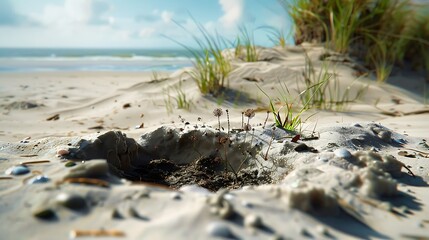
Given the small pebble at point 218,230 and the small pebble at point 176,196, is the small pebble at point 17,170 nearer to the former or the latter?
the small pebble at point 176,196

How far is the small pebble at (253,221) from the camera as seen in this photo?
47.0 inches

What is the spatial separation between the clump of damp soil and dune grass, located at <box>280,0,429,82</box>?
4134 mm

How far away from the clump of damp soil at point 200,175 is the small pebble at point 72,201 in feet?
2.57

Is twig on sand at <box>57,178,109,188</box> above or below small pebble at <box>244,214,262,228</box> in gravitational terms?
above

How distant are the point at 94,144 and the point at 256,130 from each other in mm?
1003

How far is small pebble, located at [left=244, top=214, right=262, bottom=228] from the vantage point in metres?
1.20

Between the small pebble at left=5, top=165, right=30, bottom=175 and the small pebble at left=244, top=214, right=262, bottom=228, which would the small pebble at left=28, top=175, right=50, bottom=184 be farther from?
the small pebble at left=244, top=214, right=262, bottom=228

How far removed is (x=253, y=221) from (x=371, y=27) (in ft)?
19.3

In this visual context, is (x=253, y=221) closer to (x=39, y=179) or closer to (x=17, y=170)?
(x=39, y=179)

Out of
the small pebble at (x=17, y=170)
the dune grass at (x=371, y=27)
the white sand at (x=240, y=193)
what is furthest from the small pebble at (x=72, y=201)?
the dune grass at (x=371, y=27)

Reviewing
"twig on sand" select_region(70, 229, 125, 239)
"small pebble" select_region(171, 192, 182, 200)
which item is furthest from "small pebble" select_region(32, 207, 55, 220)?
"small pebble" select_region(171, 192, 182, 200)

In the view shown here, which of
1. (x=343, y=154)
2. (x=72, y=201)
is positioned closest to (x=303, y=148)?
(x=343, y=154)

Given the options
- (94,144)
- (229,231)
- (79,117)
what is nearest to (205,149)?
(94,144)

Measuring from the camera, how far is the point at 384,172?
68.2 inches
